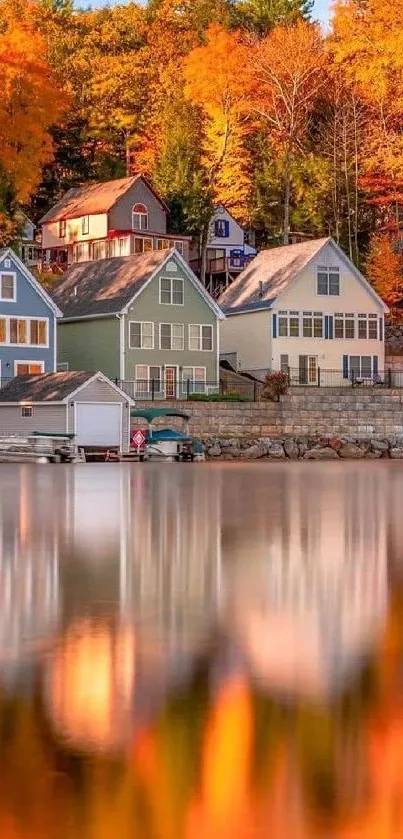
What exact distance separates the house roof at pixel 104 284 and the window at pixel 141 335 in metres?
1.49

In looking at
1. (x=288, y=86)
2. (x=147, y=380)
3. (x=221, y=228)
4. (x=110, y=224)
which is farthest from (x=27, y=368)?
(x=288, y=86)

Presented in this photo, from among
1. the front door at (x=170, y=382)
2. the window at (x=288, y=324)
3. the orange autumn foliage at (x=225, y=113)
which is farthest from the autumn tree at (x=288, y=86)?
the front door at (x=170, y=382)

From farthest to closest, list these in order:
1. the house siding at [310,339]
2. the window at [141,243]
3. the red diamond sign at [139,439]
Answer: the window at [141,243] < the house siding at [310,339] < the red diamond sign at [139,439]

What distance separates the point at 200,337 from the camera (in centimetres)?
8194

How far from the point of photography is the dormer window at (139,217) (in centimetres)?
9906

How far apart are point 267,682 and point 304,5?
390 ft

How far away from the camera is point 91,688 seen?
37.6ft

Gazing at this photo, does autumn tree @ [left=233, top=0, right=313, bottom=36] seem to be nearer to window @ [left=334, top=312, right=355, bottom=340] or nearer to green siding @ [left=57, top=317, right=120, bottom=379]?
window @ [left=334, top=312, right=355, bottom=340]

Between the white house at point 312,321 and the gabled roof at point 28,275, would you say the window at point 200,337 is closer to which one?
the white house at point 312,321

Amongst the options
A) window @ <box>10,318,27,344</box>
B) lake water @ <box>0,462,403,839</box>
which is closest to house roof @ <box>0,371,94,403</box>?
window @ <box>10,318,27,344</box>

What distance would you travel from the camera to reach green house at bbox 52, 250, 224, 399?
260 feet

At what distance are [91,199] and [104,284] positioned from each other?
1949cm

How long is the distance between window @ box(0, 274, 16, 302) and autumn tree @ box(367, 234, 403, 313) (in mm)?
29039

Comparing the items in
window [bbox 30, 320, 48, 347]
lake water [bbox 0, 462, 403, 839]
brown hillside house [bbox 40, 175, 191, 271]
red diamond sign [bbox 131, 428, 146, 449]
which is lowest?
lake water [bbox 0, 462, 403, 839]
